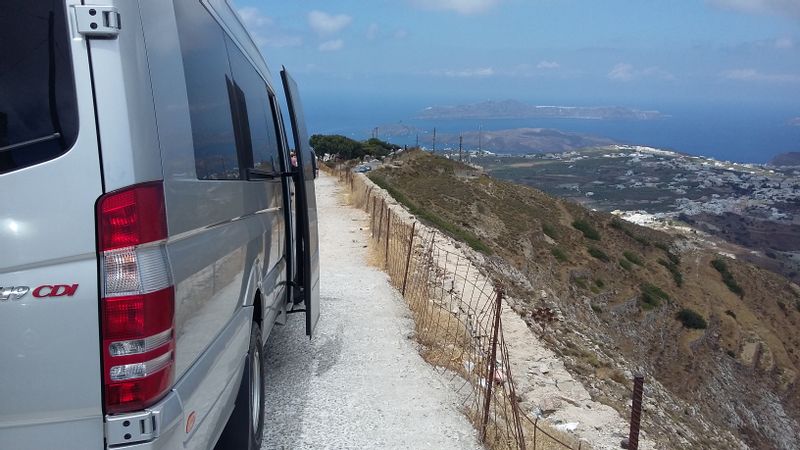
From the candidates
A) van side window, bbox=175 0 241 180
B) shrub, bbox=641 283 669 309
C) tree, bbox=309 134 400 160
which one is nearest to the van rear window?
van side window, bbox=175 0 241 180

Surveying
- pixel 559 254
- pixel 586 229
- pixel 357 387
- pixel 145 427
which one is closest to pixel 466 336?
pixel 357 387

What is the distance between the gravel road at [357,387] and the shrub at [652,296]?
29812mm

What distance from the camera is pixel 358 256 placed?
13.8 m

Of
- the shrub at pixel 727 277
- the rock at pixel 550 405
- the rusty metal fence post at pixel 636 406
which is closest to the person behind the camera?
the rusty metal fence post at pixel 636 406

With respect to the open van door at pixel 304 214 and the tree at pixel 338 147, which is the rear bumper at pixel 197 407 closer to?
the open van door at pixel 304 214

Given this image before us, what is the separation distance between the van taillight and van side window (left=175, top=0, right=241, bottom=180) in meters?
0.62

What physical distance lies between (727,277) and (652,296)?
13.1m

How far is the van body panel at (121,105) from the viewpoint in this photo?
86.8 inches

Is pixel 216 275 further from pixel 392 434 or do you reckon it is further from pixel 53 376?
pixel 392 434

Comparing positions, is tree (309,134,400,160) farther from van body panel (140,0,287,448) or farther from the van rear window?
the van rear window

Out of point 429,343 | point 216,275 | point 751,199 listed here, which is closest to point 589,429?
point 429,343

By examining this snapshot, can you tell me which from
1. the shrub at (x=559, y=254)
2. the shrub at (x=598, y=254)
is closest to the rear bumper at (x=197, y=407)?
the shrub at (x=559, y=254)

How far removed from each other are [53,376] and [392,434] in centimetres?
347

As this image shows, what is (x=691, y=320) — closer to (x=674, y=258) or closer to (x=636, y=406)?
(x=674, y=258)
